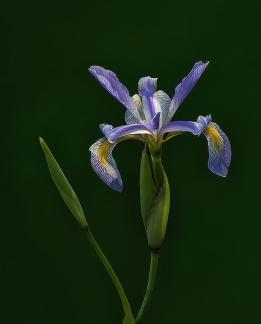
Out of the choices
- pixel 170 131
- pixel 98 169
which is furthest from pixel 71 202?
pixel 170 131

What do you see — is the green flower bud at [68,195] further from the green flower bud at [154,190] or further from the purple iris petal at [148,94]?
the purple iris petal at [148,94]

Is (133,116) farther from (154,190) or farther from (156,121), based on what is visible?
(154,190)

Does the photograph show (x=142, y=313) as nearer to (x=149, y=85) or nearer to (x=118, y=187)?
(x=118, y=187)

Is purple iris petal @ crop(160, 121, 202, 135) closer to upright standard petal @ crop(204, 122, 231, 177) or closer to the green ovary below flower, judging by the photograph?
the green ovary below flower

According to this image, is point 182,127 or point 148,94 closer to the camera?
point 182,127

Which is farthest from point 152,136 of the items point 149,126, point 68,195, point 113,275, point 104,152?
point 113,275

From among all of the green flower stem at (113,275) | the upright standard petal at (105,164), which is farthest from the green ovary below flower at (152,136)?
the green flower stem at (113,275)

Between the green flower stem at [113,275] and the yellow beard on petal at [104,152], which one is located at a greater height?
the yellow beard on petal at [104,152]
